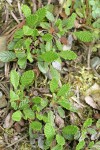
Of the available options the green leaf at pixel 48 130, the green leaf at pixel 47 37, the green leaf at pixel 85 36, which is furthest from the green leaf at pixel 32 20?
the green leaf at pixel 48 130

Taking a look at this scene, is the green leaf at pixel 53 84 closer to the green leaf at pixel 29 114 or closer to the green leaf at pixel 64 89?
the green leaf at pixel 64 89

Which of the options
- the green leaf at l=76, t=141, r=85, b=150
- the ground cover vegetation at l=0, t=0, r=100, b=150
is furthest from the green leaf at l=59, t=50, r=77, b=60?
the green leaf at l=76, t=141, r=85, b=150

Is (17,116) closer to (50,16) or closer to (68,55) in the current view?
(68,55)

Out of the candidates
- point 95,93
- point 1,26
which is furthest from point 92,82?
point 1,26

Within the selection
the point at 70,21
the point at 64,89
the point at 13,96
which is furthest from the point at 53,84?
the point at 70,21

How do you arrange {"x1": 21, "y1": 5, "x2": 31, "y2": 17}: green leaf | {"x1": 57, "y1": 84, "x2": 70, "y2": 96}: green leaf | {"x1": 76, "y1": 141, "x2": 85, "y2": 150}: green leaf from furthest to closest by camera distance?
{"x1": 21, "y1": 5, "x2": 31, "y2": 17}: green leaf < {"x1": 57, "y1": 84, "x2": 70, "y2": 96}: green leaf < {"x1": 76, "y1": 141, "x2": 85, "y2": 150}: green leaf

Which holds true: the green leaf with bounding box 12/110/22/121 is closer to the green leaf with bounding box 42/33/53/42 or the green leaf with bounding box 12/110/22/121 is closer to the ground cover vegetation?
the ground cover vegetation
